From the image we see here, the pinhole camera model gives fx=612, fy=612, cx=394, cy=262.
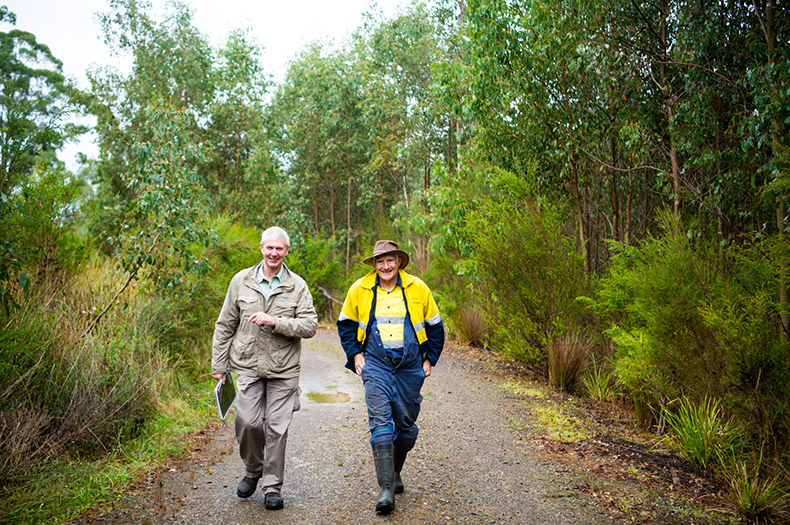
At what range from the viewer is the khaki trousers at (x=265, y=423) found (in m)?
4.53

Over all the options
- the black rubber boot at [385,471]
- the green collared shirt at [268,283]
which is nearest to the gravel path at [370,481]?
the black rubber boot at [385,471]

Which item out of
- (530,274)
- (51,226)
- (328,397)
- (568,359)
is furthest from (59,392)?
(568,359)

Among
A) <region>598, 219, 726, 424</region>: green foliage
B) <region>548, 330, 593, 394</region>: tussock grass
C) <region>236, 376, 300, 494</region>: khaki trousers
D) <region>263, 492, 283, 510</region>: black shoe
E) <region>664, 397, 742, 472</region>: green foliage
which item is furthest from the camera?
<region>548, 330, 593, 394</region>: tussock grass

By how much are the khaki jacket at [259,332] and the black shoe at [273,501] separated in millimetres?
845

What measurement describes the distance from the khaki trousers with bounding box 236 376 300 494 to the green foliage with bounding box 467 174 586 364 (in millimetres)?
5339

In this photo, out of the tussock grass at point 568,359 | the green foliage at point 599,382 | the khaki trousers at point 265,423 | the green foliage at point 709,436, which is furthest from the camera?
the tussock grass at point 568,359

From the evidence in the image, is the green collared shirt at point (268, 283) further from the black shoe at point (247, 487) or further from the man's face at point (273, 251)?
the black shoe at point (247, 487)

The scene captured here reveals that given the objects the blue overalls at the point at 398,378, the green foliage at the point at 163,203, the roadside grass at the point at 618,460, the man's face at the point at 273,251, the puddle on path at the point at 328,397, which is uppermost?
the green foliage at the point at 163,203

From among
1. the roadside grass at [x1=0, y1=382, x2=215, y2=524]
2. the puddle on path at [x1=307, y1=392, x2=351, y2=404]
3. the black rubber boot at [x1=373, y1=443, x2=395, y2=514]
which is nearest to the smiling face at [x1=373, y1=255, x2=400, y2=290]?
the black rubber boot at [x1=373, y1=443, x2=395, y2=514]

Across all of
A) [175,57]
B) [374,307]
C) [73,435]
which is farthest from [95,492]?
[175,57]

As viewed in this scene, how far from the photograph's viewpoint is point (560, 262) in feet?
29.5

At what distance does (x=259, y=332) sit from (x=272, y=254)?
1.96ft

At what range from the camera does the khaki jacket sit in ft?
15.0

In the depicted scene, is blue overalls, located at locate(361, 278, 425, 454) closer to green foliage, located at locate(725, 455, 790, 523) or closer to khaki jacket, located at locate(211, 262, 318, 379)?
khaki jacket, located at locate(211, 262, 318, 379)
